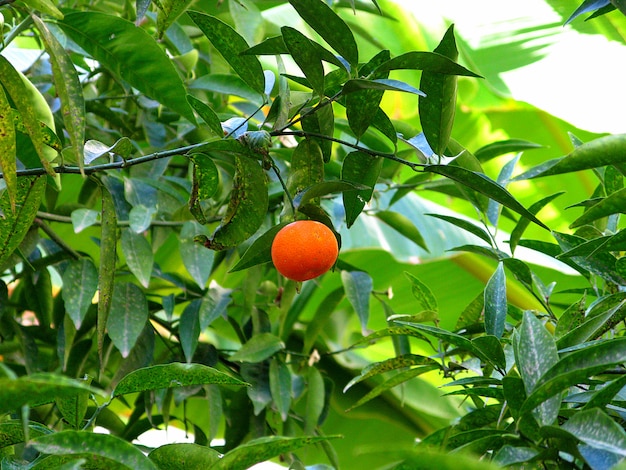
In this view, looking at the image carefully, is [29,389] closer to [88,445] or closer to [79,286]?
[88,445]

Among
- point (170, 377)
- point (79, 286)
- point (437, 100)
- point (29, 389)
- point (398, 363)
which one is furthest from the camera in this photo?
point (79, 286)

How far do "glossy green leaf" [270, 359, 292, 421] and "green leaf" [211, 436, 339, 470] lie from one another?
0.59 m

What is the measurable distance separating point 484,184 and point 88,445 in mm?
339

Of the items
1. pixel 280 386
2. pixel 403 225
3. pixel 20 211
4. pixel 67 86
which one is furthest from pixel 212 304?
pixel 67 86

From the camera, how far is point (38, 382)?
38 cm

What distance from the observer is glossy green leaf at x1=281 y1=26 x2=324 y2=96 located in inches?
22.5

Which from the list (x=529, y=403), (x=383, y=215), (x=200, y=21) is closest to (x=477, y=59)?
(x=383, y=215)

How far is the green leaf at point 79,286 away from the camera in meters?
0.94

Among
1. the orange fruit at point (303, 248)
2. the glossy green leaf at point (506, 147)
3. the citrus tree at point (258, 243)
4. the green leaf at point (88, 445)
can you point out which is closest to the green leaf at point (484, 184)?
the citrus tree at point (258, 243)

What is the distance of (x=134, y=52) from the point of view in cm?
72

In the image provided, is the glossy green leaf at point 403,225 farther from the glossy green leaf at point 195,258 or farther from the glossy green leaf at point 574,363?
the glossy green leaf at point 574,363

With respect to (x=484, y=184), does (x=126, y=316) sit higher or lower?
lower

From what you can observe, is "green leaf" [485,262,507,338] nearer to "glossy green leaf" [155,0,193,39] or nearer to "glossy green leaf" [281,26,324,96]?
"glossy green leaf" [281,26,324,96]

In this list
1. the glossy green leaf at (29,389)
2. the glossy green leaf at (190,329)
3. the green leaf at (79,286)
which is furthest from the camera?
the glossy green leaf at (190,329)
